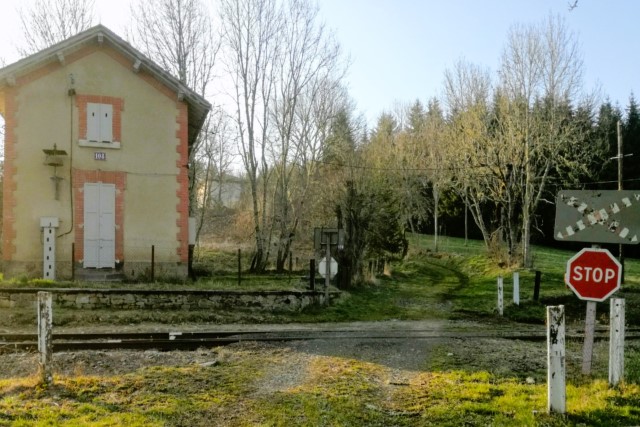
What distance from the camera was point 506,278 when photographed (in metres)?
25.7

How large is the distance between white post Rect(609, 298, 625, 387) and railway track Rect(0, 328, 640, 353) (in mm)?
4250

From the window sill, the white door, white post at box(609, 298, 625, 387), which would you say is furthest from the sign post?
the window sill

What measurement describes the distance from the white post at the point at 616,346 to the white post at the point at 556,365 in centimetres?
143

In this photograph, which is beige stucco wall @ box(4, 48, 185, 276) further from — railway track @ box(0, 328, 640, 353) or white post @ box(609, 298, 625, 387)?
white post @ box(609, 298, 625, 387)

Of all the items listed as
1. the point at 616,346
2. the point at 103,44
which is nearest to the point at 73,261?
the point at 103,44

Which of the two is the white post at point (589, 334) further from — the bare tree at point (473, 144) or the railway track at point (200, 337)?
the bare tree at point (473, 144)

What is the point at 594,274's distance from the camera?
702 centimetres

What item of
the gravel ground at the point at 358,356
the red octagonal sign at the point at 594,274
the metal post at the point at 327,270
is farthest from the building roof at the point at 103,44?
the red octagonal sign at the point at 594,274

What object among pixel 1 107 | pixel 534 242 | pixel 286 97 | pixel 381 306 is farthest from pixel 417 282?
pixel 534 242

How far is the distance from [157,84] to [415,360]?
14634 mm

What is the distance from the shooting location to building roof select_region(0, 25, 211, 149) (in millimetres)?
17406

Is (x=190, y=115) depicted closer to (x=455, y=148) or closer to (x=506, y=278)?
(x=506, y=278)

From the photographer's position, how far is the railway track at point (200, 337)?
947 cm

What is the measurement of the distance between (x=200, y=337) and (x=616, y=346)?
7540 mm
